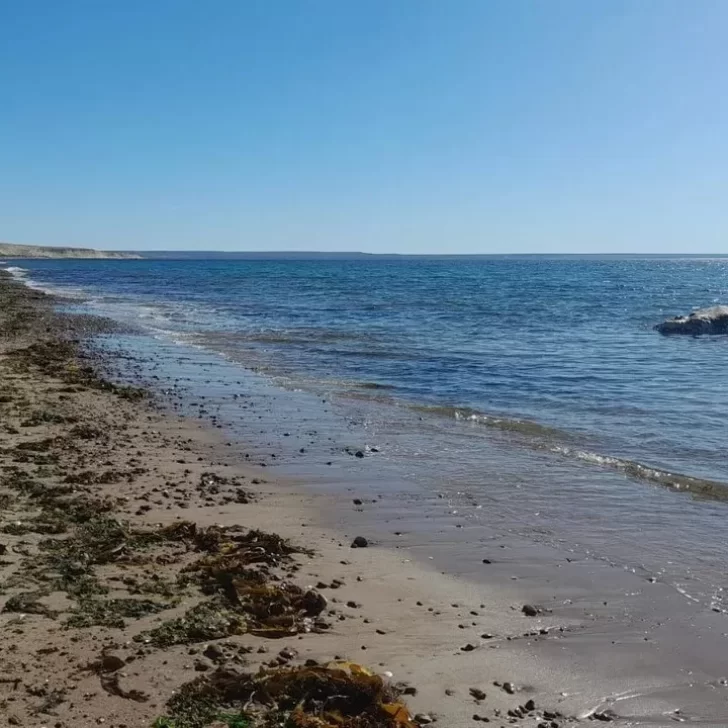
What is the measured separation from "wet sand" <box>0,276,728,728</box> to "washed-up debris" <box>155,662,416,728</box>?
0.53ft

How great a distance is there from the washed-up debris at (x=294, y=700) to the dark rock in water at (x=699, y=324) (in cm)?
2681

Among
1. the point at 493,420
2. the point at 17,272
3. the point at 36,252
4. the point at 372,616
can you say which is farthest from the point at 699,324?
the point at 36,252

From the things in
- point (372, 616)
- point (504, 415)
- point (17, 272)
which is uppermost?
point (17, 272)

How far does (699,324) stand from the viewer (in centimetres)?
2831

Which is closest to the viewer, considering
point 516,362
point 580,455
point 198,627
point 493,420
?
point 198,627

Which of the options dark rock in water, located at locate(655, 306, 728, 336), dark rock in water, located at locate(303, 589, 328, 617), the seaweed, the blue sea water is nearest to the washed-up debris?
the seaweed

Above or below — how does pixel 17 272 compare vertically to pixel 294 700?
above

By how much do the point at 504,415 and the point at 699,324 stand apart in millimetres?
18929

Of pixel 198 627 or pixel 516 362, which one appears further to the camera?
pixel 516 362

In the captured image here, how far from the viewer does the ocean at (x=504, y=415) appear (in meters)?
7.62

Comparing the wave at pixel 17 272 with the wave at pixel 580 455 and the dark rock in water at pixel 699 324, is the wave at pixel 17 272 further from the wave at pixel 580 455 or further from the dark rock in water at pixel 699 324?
the wave at pixel 580 455

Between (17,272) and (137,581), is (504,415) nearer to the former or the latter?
(137,581)

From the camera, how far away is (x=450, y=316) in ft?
111

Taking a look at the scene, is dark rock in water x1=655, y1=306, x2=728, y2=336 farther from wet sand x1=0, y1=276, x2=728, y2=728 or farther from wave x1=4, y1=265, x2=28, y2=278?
wave x1=4, y1=265, x2=28, y2=278
